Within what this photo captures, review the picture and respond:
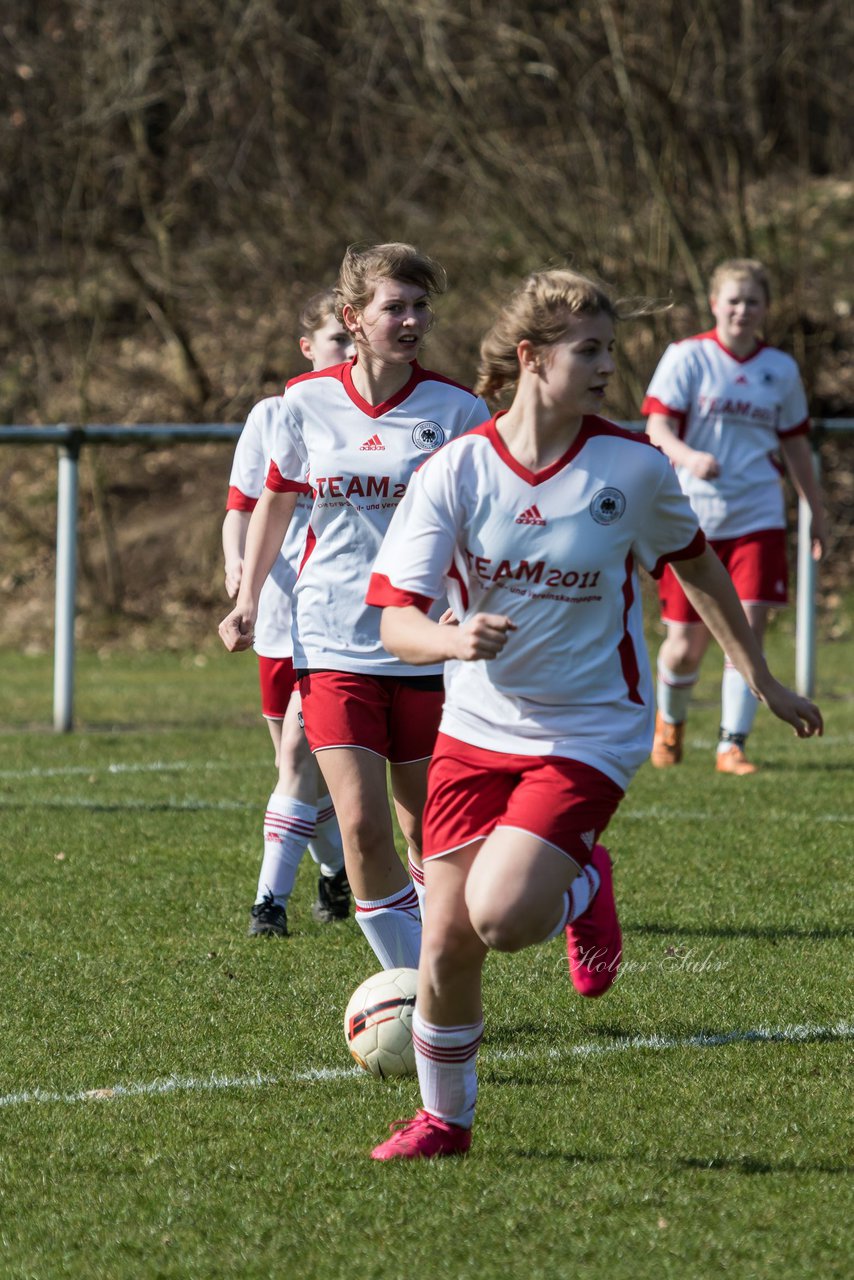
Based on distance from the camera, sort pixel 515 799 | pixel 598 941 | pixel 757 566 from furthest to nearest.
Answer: pixel 757 566, pixel 598 941, pixel 515 799

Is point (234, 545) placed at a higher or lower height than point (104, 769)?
higher

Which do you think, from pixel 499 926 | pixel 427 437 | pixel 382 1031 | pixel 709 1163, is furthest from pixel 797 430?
pixel 499 926

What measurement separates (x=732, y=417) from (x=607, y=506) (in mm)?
5267

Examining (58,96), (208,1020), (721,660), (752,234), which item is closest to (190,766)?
(208,1020)

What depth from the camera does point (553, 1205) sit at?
3.17 m

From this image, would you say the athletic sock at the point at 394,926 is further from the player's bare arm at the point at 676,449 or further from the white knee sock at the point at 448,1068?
the player's bare arm at the point at 676,449

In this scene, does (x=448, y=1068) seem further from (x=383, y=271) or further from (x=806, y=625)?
(x=806, y=625)

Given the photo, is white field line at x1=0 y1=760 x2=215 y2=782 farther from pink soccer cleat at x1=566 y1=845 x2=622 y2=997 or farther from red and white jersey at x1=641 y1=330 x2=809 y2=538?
pink soccer cleat at x1=566 y1=845 x2=622 y2=997

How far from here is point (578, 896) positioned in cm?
360

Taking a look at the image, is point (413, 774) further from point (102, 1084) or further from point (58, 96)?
point (58, 96)

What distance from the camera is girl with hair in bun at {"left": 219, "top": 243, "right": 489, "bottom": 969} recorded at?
4.25 m

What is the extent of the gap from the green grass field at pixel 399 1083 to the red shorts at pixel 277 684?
0.70 meters

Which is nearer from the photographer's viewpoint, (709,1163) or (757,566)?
(709,1163)

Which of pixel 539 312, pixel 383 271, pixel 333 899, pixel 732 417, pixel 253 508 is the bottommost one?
pixel 333 899
